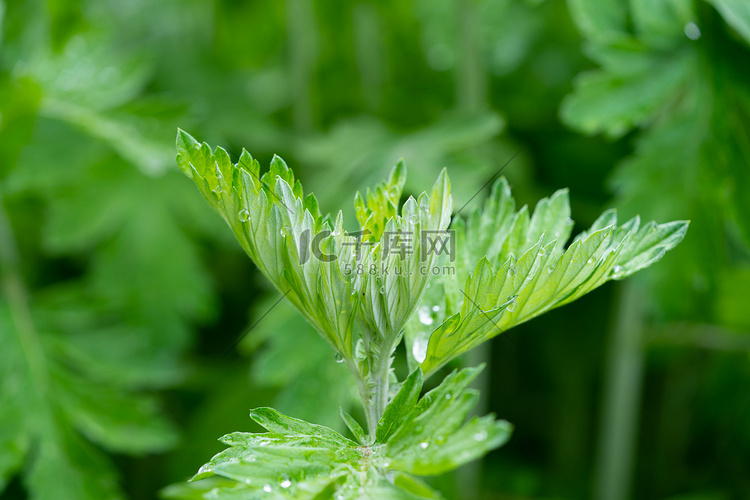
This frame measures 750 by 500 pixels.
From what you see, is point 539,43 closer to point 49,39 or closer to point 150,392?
point 49,39

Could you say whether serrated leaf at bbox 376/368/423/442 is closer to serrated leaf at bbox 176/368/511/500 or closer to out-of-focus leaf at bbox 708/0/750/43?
serrated leaf at bbox 176/368/511/500

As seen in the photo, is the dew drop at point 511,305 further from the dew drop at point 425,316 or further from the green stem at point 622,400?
the green stem at point 622,400

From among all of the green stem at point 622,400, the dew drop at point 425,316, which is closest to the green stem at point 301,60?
the green stem at point 622,400

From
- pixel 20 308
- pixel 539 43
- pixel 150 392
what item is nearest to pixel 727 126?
pixel 539 43

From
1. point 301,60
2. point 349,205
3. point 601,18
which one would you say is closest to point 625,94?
point 601,18

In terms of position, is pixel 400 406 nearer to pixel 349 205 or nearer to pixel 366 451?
pixel 366 451

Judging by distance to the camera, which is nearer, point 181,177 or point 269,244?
point 269,244
